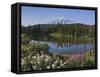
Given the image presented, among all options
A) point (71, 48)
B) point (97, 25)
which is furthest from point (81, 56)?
point (97, 25)

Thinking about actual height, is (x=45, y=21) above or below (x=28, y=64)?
above

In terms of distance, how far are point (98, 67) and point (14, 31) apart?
92cm

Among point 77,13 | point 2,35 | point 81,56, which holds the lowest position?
point 81,56

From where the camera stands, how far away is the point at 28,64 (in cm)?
256

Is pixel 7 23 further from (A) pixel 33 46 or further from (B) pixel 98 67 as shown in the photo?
(B) pixel 98 67

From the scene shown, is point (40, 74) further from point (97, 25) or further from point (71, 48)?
point (97, 25)

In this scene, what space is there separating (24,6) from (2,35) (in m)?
0.31

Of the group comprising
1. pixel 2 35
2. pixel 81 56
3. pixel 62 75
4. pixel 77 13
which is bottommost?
pixel 62 75

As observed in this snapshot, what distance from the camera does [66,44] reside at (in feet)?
8.93

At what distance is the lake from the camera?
104 inches

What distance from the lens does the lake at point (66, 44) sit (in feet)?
8.63

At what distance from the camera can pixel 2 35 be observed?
8.34 feet

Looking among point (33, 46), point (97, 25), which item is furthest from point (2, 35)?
point (97, 25)

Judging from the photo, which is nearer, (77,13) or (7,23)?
(7,23)
